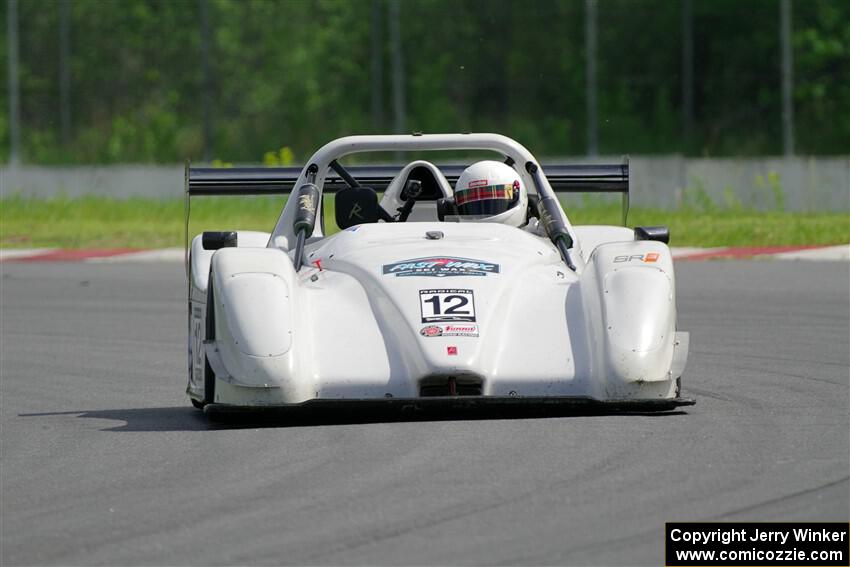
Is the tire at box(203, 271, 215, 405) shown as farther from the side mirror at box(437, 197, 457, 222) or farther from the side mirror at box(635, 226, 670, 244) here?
the side mirror at box(635, 226, 670, 244)

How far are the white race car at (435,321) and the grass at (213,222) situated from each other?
11393mm

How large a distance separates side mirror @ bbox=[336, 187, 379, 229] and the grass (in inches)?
405

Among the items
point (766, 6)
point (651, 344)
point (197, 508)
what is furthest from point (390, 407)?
point (766, 6)

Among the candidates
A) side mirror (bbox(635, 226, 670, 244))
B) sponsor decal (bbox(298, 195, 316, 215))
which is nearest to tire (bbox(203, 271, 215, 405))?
sponsor decal (bbox(298, 195, 316, 215))

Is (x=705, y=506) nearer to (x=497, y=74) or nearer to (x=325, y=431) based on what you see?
(x=325, y=431)

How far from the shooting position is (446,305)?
25.8 ft

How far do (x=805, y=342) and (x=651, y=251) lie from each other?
3.13 meters

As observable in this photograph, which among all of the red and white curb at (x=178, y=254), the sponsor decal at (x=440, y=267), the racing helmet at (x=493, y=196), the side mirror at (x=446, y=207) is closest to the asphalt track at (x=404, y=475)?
the sponsor decal at (x=440, y=267)

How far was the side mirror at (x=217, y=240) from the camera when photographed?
8945mm

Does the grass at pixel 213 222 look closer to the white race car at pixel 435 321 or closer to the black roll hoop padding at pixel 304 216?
the black roll hoop padding at pixel 304 216

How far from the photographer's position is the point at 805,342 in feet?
37.0

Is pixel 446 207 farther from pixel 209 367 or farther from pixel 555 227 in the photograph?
pixel 209 367

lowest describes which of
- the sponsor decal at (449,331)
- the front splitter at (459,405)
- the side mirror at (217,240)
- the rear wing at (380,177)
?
the front splitter at (459,405)

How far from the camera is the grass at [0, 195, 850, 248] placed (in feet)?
67.3
